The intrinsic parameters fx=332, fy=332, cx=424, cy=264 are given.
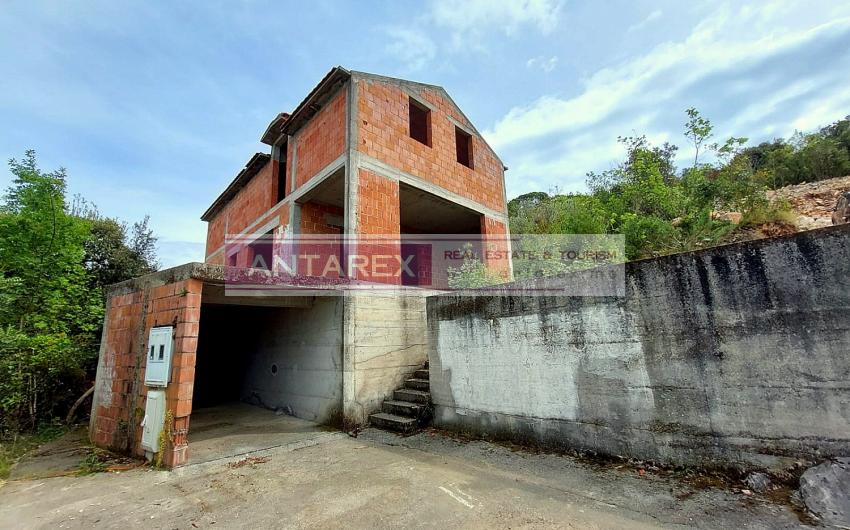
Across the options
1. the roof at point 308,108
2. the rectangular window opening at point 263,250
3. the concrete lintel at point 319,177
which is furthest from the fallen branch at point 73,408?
the roof at point 308,108

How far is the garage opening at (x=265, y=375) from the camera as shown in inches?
193

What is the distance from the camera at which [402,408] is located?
4.98m

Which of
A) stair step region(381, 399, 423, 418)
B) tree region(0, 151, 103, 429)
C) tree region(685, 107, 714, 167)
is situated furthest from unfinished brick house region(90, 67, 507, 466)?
tree region(685, 107, 714, 167)

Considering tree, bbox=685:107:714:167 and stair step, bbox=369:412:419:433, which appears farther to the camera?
tree, bbox=685:107:714:167

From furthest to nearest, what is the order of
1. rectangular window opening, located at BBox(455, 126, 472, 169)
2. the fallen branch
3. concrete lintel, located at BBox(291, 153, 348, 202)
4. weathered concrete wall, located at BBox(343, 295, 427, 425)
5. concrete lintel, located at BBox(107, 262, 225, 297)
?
1. rectangular window opening, located at BBox(455, 126, 472, 169)
2. concrete lintel, located at BBox(291, 153, 348, 202)
3. the fallen branch
4. weathered concrete wall, located at BBox(343, 295, 427, 425)
5. concrete lintel, located at BBox(107, 262, 225, 297)

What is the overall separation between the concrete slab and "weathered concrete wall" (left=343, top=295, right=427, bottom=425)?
28.3 inches

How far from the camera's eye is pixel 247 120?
831 cm

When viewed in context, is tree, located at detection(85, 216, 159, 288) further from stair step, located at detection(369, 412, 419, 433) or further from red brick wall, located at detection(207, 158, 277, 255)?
stair step, located at detection(369, 412, 419, 433)

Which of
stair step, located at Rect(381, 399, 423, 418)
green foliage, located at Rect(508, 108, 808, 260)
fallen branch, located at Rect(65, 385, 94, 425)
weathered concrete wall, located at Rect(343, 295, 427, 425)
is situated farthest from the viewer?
green foliage, located at Rect(508, 108, 808, 260)

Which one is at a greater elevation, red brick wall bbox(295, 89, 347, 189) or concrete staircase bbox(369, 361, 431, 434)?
red brick wall bbox(295, 89, 347, 189)

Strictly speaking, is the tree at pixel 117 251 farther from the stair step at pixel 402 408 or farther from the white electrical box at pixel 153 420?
the stair step at pixel 402 408

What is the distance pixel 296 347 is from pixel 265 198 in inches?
210

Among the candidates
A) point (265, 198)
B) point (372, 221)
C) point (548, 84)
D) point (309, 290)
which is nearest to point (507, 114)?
point (548, 84)

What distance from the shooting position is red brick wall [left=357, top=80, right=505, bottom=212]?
6.91 meters
